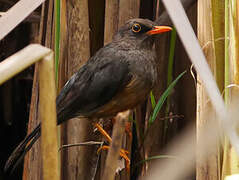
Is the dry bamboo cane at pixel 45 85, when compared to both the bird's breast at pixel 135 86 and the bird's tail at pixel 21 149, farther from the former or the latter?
the bird's breast at pixel 135 86

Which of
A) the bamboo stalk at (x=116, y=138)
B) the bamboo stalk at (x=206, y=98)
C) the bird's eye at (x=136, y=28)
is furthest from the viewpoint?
the bird's eye at (x=136, y=28)

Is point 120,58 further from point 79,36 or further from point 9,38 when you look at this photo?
point 9,38

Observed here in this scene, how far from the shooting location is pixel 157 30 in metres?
1.80

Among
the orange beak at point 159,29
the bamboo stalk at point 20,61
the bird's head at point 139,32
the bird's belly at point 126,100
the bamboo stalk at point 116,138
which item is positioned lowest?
the bamboo stalk at point 116,138

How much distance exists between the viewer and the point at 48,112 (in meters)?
0.93

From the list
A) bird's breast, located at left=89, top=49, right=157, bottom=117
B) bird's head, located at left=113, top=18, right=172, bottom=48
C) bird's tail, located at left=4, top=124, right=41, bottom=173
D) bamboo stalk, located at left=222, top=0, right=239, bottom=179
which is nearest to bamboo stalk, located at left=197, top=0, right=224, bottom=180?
bamboo stalk, located at left=222, top=0, right=239, bottom=179

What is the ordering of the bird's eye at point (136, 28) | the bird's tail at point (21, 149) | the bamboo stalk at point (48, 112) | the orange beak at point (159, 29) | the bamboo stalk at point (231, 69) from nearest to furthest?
1. the bamboo stalk at point (48, 112)
2. the bamboo stalk at point (231, 69)
3. the bird's tail at point (21, 149)
4. the orange beak at point (159, 29)
5. the bird's eye at point (136, 28)

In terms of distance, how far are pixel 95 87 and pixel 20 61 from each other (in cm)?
98

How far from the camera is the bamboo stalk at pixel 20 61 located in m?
0.86

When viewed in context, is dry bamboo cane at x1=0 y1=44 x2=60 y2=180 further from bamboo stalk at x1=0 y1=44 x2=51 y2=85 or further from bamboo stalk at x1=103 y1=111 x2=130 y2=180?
bamboo stalk at x1=103 y1=111 x2=130 y2=180

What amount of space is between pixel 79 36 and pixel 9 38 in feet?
3.66

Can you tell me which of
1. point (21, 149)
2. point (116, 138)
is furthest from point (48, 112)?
point (21, 149)

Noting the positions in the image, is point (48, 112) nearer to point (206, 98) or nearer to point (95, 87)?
point (206, 98)

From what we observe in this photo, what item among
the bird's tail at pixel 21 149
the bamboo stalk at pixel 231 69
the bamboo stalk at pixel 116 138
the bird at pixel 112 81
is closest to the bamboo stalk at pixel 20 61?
the bamboo stalk at pixel 116 138
